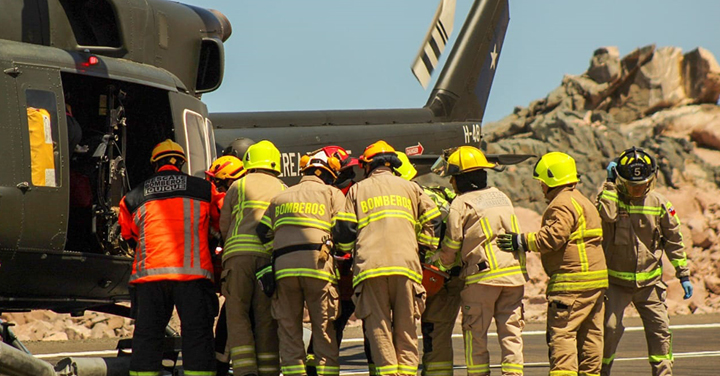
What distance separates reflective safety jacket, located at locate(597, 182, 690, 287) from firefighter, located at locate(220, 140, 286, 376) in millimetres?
3024

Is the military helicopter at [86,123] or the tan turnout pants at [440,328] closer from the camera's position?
the military helicopter at [86,123]

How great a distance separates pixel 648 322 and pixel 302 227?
133 inches

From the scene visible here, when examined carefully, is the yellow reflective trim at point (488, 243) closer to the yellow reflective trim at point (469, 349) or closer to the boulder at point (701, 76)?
the yellow reflective trim at point (469, 349)

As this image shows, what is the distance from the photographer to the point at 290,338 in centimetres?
786

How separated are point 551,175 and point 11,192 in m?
4.28

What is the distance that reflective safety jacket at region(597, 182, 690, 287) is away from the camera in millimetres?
8922

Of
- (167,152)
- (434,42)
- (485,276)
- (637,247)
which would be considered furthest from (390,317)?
(434,42)

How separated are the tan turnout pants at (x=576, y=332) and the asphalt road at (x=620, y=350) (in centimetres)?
222

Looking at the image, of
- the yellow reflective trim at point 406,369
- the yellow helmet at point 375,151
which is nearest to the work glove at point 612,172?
the yellow helmet at point 375,151

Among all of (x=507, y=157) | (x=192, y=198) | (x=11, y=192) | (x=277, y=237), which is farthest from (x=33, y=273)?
(x=507, y=157)

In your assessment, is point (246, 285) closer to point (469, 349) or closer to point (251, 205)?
point (251, 205)

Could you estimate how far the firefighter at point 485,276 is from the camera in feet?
26.3

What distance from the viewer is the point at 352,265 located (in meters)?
8.04

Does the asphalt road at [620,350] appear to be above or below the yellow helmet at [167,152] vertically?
below
